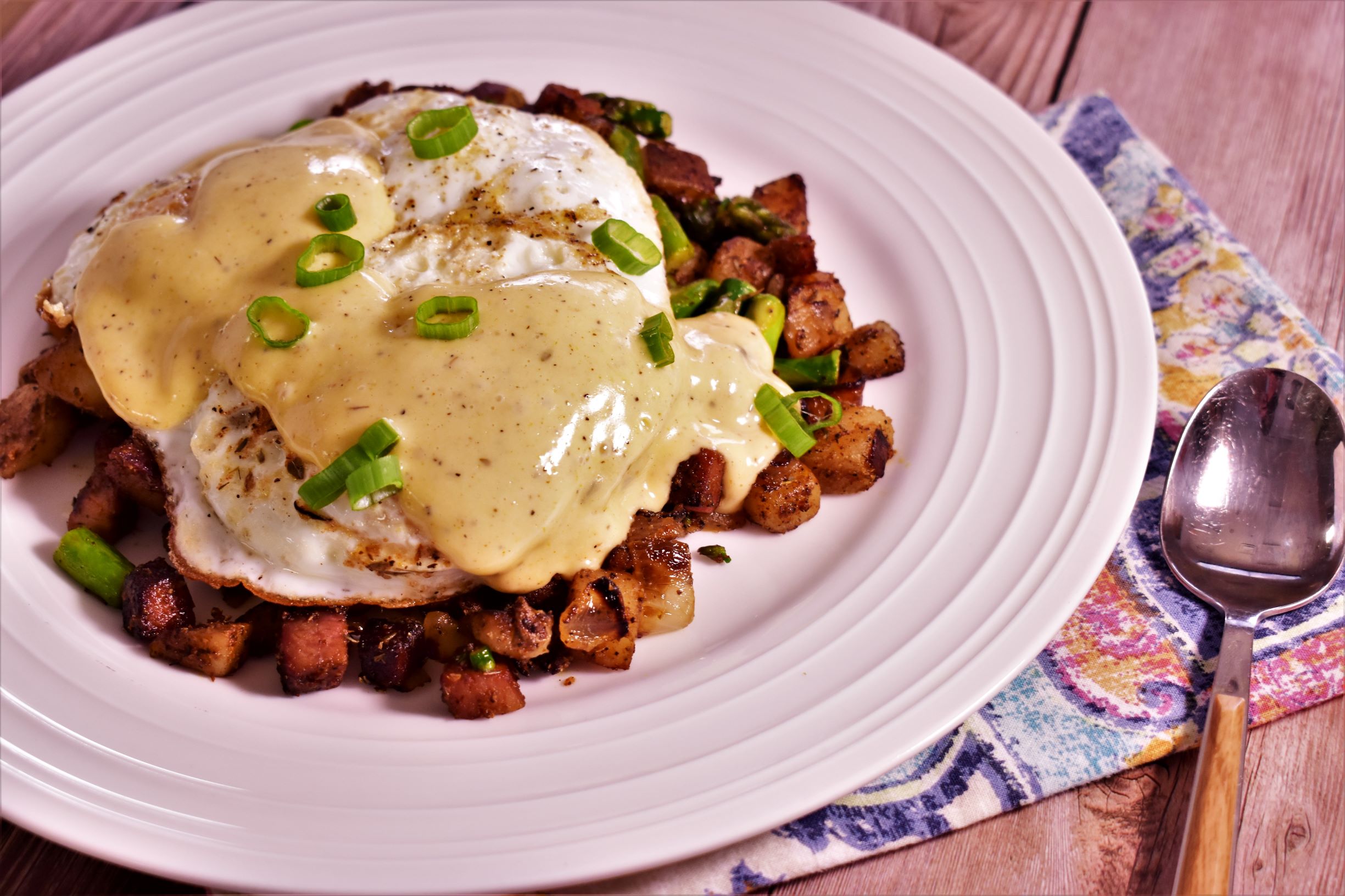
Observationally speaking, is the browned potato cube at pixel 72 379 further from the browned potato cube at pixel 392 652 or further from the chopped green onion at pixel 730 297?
the chopped green onion at pixel 730 297

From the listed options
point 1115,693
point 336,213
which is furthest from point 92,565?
point 1115,693

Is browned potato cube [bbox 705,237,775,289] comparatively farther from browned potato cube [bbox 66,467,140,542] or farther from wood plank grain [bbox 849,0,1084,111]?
browned potato cube [bbox 66,467,140,542]

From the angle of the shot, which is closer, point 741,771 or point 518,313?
point 741,771

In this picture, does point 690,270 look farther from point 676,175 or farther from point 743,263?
point 676,175

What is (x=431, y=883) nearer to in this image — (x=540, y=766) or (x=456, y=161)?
(x=540, y=766)

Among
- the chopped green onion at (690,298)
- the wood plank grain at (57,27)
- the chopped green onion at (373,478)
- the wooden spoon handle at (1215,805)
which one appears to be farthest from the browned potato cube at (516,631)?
the wood plank grain at (57,27)

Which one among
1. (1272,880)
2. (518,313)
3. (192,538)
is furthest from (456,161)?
(1272,880)
